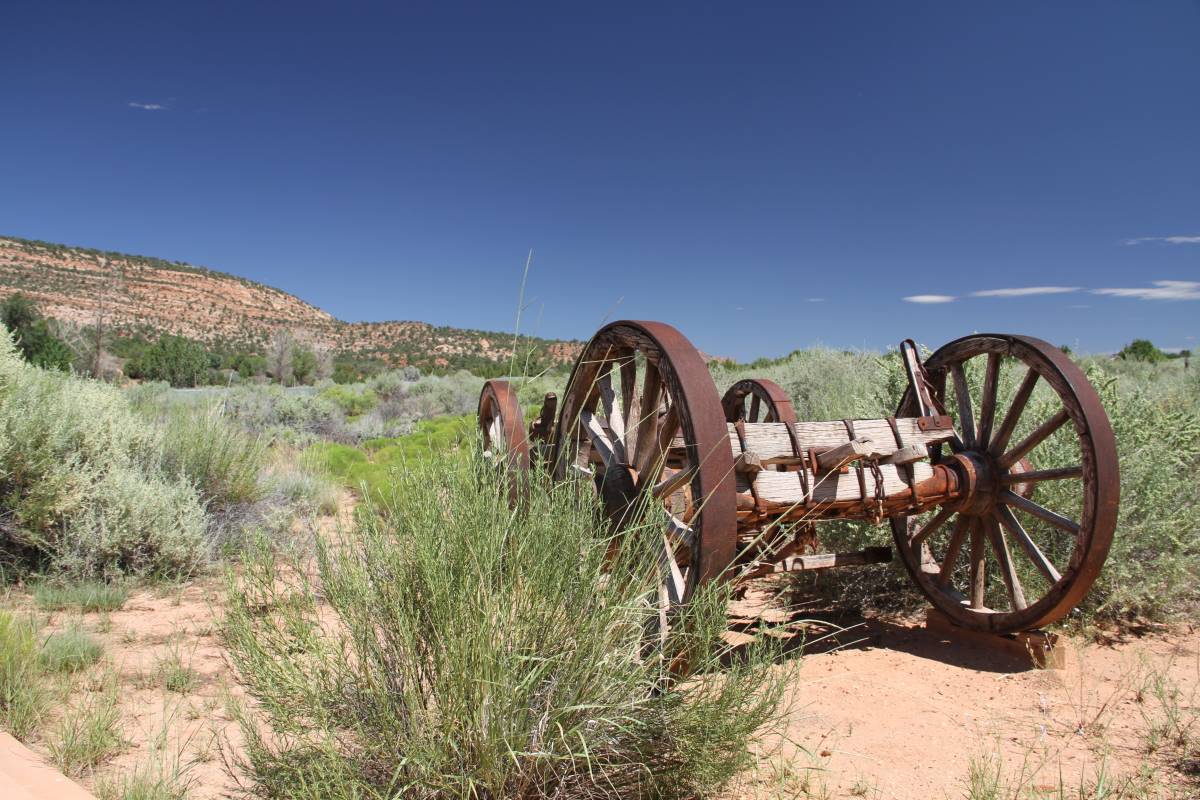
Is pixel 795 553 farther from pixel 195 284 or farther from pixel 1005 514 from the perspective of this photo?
pixel 195 284

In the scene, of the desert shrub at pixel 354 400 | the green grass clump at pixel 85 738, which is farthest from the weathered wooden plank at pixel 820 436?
the desert shrub at pixel 354 400

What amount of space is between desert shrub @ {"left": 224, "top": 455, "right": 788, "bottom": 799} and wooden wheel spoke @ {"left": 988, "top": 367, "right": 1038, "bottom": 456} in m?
2.51

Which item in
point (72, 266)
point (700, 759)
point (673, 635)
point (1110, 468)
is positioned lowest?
point (700, 759)

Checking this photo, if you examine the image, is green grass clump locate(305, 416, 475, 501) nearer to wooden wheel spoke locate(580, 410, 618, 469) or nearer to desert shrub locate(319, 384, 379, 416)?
wooden wheel spoke locate(580, 410, 618, 469)

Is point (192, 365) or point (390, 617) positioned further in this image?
point (192, 365)

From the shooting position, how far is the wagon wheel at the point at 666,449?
2617mm

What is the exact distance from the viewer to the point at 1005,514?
399cm

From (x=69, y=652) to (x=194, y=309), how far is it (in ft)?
184

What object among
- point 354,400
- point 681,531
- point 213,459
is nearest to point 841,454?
point 681,531

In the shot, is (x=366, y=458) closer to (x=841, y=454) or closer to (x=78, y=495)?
(x=78, y=495)

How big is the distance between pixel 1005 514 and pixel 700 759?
267 centimetres

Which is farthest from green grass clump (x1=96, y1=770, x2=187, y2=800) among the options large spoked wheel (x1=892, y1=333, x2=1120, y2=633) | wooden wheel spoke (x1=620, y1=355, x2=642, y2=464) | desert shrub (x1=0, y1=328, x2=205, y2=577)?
large spoked wheel (x1=892, y1=333, x2=1120, y2=633)

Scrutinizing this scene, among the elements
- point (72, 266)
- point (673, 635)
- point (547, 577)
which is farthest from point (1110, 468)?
point (72, 266)

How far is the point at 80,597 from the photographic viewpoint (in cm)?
468
